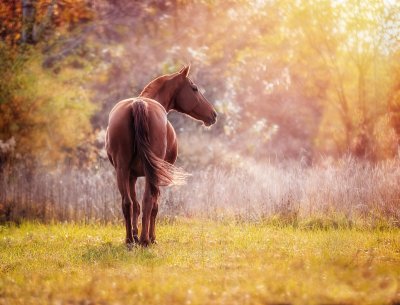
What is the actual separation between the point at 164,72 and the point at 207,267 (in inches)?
411

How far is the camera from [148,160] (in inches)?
329

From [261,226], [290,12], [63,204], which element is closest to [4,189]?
[63,204]

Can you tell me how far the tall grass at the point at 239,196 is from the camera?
469 inches

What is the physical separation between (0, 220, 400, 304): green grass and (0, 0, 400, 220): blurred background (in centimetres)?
224

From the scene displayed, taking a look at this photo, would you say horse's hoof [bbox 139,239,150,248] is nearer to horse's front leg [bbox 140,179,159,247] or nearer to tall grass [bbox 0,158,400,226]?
horse's front leg [bbox 140,179,159,247]

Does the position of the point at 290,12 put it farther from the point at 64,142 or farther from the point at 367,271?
the point at 367,271

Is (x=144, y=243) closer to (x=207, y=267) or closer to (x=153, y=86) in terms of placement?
(x=207, y=267)

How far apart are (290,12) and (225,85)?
21.7 feet

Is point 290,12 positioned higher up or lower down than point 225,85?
higher up

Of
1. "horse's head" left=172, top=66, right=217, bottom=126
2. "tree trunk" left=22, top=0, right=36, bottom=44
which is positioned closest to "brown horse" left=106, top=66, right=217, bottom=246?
"horse's head" left=172, top=66, right=217, bottom=126

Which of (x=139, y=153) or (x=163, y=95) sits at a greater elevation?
(x=163, y=95)

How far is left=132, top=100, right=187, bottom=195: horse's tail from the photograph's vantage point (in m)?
8.38

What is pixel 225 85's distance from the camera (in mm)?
18656

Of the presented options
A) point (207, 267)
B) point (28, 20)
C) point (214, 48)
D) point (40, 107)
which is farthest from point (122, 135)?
point (214, 48)
